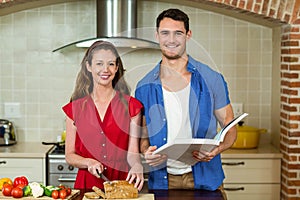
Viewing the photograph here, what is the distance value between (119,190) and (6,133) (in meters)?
2.37

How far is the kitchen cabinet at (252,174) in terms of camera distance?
4.87 m

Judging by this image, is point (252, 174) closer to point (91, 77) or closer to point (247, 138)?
point (247, 138)

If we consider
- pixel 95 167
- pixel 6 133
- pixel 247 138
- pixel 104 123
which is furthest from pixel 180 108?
pixel 6 133

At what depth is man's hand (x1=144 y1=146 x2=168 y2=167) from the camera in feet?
10.3

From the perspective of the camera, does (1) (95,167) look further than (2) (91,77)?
No

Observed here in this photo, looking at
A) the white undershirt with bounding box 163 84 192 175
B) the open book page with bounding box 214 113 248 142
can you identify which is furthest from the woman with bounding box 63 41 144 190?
the open book page with bounding box 214 113 248 142

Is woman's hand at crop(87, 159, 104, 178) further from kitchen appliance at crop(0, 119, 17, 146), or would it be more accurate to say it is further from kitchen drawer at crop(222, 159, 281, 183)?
kitchen appliance at crop(0, 119, 17, 146)

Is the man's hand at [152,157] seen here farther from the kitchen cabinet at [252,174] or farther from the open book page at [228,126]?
the kitchen cabinet at [252,174]

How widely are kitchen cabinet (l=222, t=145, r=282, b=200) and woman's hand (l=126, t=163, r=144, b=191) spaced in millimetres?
1760

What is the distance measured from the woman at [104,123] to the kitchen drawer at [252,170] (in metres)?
1.76

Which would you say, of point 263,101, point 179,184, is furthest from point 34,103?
point 179,184

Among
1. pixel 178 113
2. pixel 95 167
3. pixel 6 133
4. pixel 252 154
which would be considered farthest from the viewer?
pixel 6 133

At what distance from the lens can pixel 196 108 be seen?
10.6ft

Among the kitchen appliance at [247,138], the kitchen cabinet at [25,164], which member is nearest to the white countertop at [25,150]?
the kitchen cabinet at [25,164]
